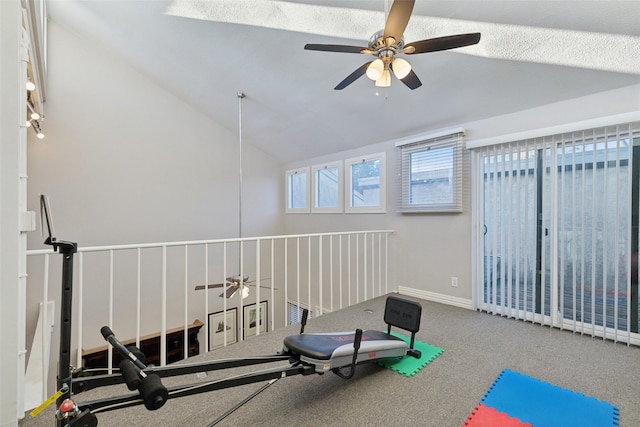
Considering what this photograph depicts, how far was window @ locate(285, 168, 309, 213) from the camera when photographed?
5.92 m

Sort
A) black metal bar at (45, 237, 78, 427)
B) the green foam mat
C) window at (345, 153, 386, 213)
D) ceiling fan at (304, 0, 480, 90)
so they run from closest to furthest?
black metal bar at (45, 237, 78, 427)
ceiling fan at (304, 0, 480, 90)
the green foam mat
window at (345, 153, 386, 213)

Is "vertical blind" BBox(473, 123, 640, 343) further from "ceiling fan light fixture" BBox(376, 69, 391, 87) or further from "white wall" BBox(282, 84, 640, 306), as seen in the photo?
"ceiling fan light fixture" BBox(376, 69, 391, 87)

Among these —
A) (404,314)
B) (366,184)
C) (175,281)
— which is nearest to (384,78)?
(404,314)

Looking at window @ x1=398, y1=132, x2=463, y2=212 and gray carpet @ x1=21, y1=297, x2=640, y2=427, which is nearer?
gray carpet @ x1=21, y1=297, x2=640, y2=427

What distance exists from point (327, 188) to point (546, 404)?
13.9ft

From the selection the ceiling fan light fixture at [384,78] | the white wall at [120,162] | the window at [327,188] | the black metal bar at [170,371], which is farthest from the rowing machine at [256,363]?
the white wall at [120,162]

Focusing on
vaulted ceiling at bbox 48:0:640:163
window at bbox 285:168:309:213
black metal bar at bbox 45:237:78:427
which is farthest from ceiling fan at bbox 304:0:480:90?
window at bbox 285:168:309:213

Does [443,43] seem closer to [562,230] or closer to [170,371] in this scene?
[562,230]

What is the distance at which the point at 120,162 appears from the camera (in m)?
4.57

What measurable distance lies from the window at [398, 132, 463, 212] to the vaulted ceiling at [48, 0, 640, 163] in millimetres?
252

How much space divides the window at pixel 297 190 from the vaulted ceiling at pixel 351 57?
1.05 metres

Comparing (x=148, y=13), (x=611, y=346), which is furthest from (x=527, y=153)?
(x=148, y=13)

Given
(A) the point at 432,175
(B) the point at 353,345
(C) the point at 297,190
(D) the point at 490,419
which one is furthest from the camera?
(C) the point at 297,190

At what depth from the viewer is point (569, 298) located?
289 cm
